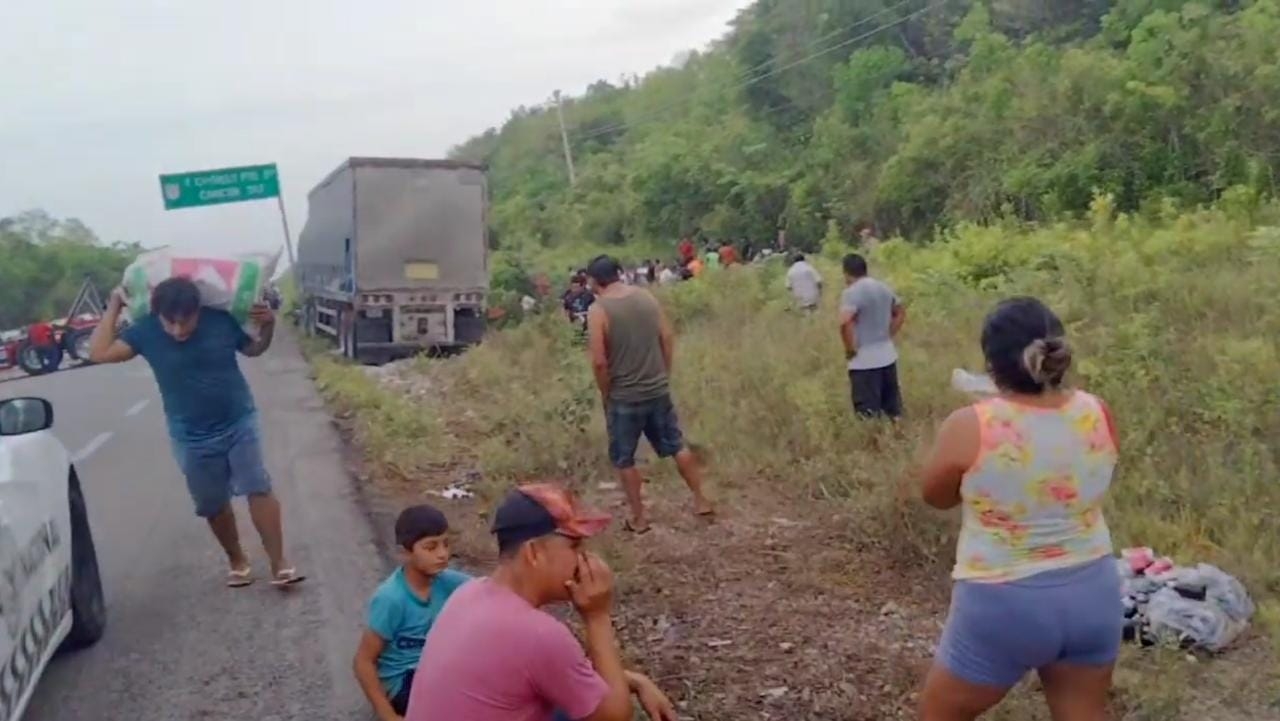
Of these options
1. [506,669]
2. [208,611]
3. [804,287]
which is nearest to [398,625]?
[506,669]

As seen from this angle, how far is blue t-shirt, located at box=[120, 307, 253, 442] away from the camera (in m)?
6.20

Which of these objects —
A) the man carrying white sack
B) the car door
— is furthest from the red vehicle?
the car door

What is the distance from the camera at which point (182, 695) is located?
17.4 feet

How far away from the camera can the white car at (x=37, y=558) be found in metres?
4.31

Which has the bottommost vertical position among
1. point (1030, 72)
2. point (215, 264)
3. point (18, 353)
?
point (18, 353)

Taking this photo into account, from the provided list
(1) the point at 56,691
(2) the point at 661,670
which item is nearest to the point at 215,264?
(1) the point at 56,691

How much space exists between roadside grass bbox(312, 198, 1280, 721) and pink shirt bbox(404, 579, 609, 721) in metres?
2.42

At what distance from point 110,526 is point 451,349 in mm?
12938

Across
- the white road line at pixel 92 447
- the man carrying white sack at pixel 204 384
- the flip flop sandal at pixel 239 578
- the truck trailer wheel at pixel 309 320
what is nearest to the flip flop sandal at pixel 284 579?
the flip flop sandal at pixel 239 578

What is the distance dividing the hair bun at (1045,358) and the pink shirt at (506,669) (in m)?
1.35

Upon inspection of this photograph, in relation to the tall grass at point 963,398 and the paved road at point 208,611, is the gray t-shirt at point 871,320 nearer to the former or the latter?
the tall grass at point 963,398

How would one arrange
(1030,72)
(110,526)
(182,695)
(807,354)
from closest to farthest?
(182,695)
(110,526)
(807,354)
(1030,72)

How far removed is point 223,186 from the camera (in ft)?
90.2

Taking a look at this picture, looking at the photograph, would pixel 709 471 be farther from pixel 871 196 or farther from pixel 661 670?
pixel 871 196
